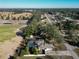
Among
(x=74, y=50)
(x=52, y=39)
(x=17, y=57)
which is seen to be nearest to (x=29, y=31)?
(x=52, y=39)

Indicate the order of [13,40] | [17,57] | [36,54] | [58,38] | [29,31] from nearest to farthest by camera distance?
1. [17,57]
2. [36,54]
3. [58,38]
4. [13,40]
5. [29,31]

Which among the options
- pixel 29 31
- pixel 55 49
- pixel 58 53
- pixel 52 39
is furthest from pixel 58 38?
pixel 29 31

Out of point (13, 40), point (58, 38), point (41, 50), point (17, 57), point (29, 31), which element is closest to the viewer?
point (17, 57)

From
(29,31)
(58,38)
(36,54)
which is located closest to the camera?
(36,54)

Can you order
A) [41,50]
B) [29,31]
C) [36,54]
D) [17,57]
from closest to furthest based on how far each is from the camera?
[17,57]
[36,54]
[41,50]
[29,31]

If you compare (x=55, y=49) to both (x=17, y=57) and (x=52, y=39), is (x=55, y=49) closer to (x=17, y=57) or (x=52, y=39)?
(x=52, y=39)

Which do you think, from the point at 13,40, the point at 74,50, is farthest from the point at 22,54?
the point at 13,40

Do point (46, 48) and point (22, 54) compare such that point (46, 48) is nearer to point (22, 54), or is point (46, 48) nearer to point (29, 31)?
point (22, 54)

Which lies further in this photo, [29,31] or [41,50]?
[29,31]

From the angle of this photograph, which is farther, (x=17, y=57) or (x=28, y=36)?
(x=28, y=36)
